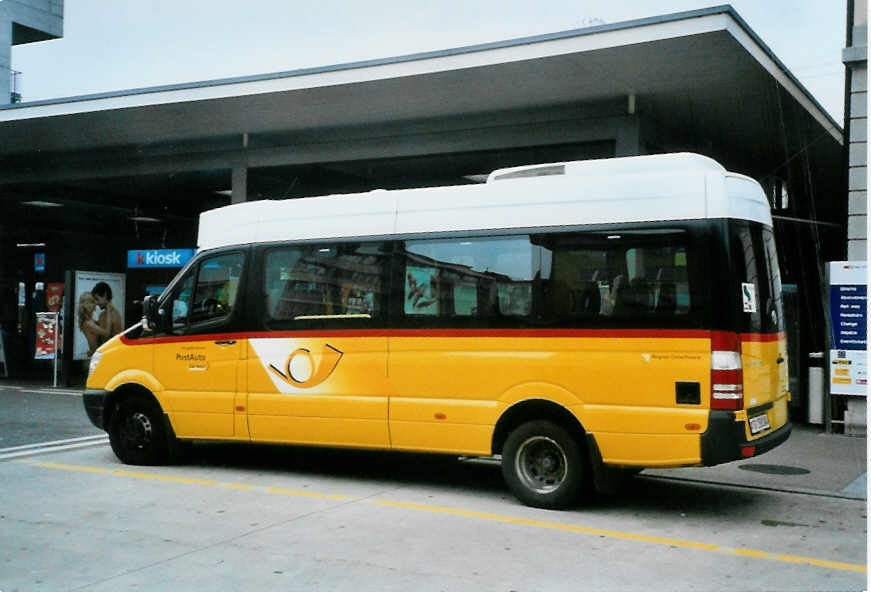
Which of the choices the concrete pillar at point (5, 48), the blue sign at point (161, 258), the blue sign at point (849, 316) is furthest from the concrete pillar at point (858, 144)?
the concrete pillar at point (5, 48)

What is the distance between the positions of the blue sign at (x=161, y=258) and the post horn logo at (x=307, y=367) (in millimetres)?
10426

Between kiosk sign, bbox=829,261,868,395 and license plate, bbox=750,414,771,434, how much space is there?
5466mm

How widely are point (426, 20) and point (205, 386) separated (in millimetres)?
5867

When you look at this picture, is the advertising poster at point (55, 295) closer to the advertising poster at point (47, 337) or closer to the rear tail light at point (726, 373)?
the advertising poster at point (47, 337)

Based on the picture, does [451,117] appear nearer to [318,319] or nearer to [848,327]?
[848,327]

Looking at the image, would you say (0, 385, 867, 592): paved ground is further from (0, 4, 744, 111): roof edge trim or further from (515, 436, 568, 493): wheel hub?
(0, 4, 744, 111): roof edge trim

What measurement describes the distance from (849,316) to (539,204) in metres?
6.57

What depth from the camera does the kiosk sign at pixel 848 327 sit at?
12.2 m

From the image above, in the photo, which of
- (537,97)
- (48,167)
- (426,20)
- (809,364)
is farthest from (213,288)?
(48,167)

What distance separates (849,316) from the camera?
1238 centimetres

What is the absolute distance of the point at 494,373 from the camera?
8.03 m

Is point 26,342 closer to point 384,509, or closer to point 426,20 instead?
point 426,20

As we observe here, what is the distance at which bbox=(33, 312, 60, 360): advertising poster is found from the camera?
2006cm

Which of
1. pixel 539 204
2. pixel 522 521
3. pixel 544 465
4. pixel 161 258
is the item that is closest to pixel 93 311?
pixel 161 258
